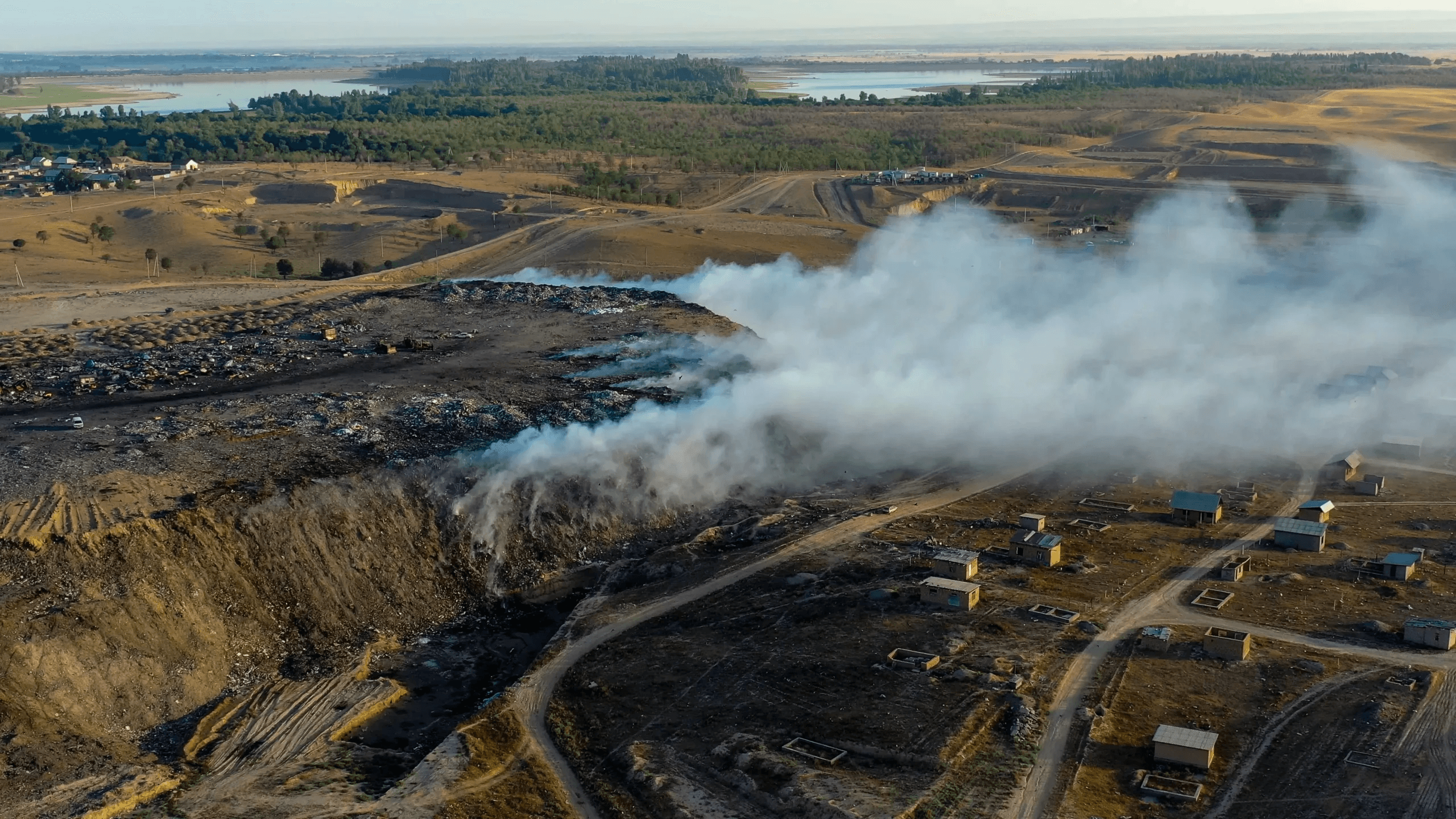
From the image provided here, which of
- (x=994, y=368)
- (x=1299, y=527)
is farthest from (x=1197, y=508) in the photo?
(x=994, y=368)

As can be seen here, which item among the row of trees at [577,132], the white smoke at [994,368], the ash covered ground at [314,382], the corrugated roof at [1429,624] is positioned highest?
the row of trees at [577,132]

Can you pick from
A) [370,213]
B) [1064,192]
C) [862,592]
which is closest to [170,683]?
[862,592]

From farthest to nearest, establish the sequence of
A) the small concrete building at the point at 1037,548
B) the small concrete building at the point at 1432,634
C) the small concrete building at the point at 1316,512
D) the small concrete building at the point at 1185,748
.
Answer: the small concrete building at the point at 1316,512
the small concrete building at the point at 1037,548
the small concrete building at the point at 1432,634
the small concrete building at the point at 1185,748

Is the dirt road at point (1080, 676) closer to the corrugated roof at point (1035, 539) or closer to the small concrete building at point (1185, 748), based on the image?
the small concrete building at point (1185, 748)

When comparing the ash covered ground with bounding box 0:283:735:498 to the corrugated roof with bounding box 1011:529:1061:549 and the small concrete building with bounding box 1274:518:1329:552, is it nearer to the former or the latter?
the corrugated roof with bounding box 1011:529:1061:549

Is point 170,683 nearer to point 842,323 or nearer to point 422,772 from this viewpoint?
point 422,772

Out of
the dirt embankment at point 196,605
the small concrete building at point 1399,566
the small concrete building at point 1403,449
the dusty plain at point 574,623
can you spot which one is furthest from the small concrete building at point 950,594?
the small concrete building at point 1403,449
